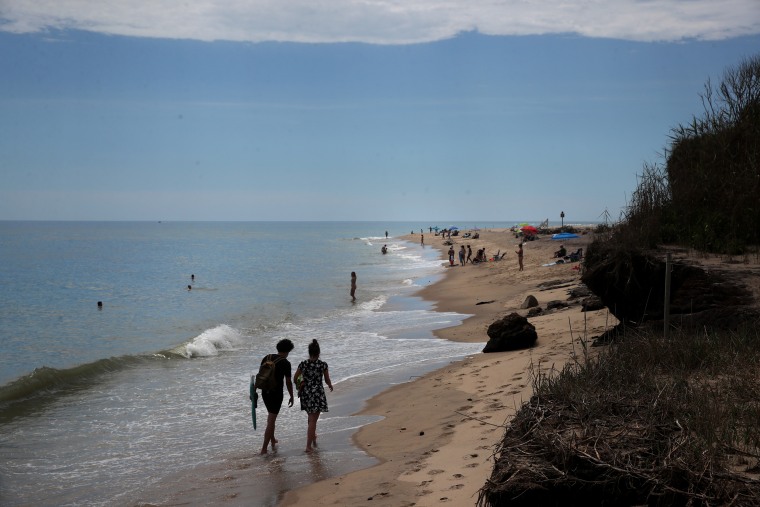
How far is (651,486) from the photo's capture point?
4.53m

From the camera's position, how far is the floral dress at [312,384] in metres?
9.88

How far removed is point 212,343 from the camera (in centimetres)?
2144

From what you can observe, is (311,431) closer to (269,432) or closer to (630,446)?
(269,432)

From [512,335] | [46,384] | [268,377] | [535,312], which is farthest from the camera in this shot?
[535,312]

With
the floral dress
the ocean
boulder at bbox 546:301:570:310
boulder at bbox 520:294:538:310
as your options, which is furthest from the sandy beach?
boulder at bbox 520:294:538:310

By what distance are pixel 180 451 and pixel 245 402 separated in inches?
124

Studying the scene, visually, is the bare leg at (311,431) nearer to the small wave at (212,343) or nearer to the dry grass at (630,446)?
the dry grass at (630,446)

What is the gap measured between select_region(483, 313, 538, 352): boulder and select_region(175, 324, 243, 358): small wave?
9.42 metres

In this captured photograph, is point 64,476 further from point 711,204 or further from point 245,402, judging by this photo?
point 711,204

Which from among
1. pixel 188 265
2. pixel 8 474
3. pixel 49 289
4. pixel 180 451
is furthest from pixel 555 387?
pixel 188 265

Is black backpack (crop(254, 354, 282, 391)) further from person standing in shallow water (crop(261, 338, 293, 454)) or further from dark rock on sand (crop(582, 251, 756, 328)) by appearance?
dark rock on sand (crop(582, 251, 756, 328))

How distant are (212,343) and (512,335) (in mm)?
A: 10938

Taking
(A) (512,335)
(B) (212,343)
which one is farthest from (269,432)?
(B) (212,343)

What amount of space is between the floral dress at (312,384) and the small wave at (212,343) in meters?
11.0
